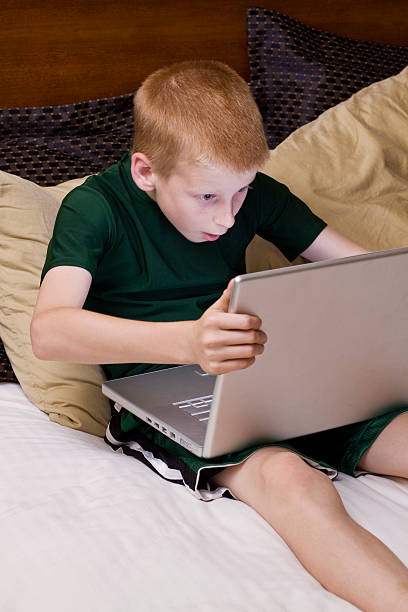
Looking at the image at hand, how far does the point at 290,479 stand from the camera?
1.00 meters

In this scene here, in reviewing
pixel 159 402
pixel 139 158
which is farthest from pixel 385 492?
pixel 139 158

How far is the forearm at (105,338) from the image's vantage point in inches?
39.0

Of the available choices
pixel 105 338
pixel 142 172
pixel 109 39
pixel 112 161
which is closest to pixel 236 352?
pixel 105 338

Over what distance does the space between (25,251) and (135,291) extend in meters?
0.25

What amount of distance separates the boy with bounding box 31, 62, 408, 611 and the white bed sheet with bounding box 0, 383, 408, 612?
4cm

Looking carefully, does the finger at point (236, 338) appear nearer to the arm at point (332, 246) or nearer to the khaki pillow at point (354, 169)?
the arm at point (332, 246)

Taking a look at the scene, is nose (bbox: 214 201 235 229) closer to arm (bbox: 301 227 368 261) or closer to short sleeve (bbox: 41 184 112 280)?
short sleeve (bbox: 41 184 112 280)

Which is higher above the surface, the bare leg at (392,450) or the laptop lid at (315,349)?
the laptop lid at (315,349)

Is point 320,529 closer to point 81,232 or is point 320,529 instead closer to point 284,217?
point 81,232

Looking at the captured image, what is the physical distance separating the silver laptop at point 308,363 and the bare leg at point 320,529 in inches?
2.0

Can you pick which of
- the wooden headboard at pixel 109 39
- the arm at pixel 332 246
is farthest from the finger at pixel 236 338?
the wooden headboard at pixel 109 39

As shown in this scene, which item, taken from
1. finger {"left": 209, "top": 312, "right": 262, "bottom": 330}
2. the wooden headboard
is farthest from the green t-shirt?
the wooden headboard

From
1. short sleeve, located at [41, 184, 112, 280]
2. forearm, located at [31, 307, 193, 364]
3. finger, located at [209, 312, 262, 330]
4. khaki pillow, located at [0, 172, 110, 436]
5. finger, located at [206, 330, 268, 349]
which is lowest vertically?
khaki pillow, located at [0, 172, 110, 436]

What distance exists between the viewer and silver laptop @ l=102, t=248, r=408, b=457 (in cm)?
90
